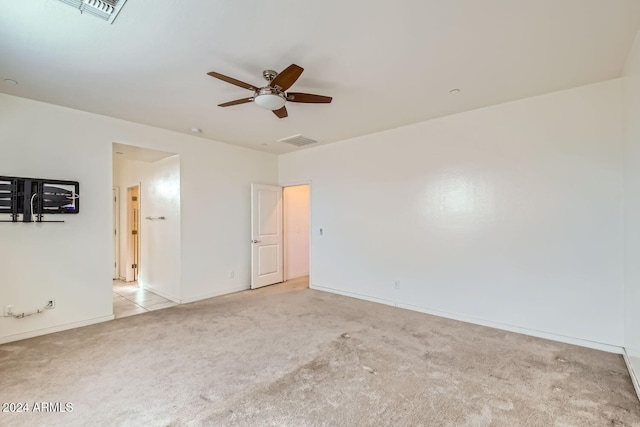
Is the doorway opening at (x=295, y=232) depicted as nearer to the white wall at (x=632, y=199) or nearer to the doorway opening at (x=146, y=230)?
the doorway opening at (x=146, y=230)

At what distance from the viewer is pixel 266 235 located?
5.70 meters

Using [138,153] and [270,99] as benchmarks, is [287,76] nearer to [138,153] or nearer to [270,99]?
[270,99]

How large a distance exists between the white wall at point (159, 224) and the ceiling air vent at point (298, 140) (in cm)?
177

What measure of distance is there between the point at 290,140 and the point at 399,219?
2230mm

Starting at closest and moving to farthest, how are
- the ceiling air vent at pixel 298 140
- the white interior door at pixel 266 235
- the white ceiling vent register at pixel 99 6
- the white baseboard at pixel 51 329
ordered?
1. the white ceiling vent register at pixel 99 6
2. the white baseboard at pixel 51 329
3. the ceiling air vent at pixel 298 140
4. the white interior door at pixel 266 235

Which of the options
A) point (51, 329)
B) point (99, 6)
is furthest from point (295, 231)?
point (99, 6)

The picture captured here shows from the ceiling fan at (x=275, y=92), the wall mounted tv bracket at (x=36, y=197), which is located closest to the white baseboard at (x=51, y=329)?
the wall mounted tv bracket at (x=36, y=197)

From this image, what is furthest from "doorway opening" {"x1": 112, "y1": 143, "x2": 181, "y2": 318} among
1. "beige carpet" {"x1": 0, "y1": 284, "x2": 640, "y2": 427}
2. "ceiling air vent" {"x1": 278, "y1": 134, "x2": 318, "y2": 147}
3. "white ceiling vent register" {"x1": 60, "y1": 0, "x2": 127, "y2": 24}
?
"white ceiling vent register" {"x1": 60, "y1": 0, "x2": 127, "y2": 24}

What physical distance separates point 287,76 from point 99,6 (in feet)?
4.14

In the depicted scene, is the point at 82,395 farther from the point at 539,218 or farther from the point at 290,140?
the point at 539,218

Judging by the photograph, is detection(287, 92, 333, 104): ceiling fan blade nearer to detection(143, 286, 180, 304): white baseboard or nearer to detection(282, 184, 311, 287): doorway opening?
detection(282, 184, 311, 287): doorway opening

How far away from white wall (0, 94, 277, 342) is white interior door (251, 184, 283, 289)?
0.74m

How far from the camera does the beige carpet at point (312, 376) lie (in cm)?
196

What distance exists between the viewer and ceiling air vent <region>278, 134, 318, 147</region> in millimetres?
4812
